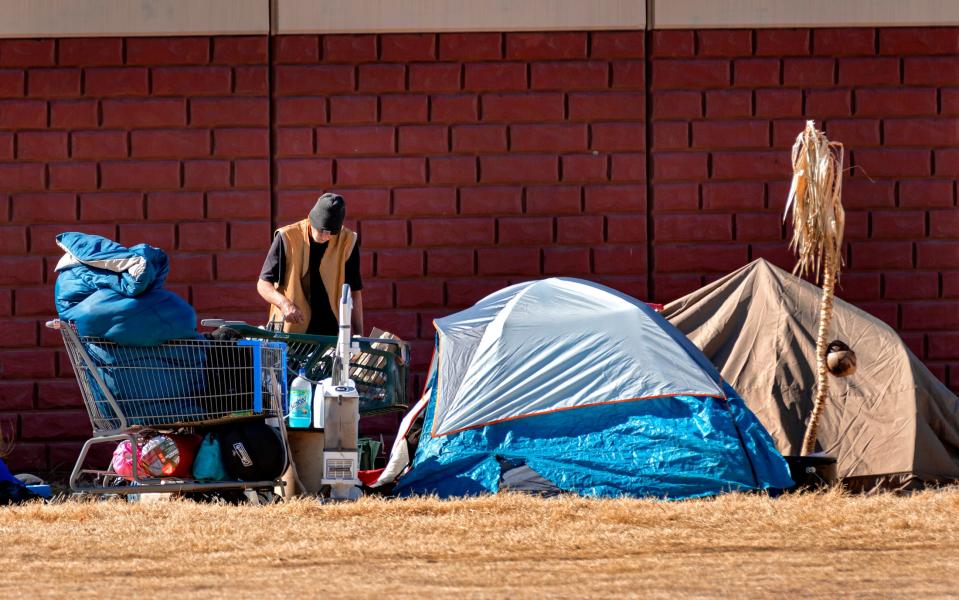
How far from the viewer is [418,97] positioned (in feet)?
31.3

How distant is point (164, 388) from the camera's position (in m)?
6.95

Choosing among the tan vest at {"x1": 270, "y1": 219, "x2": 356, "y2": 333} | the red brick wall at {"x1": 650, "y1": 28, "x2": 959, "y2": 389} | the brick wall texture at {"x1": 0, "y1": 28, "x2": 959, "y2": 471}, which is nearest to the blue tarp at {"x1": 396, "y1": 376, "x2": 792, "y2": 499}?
the tan vest at {"x1": 270, "y1": 219, "x2": 356, "y2": 333}

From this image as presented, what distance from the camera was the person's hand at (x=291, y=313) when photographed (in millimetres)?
7668

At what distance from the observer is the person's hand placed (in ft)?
25.2

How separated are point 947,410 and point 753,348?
115 centimetres

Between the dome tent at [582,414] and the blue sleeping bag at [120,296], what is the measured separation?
1449 millimetres

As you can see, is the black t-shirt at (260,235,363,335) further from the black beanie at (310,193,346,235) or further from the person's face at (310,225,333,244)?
A: the black beanie at (310,193,346,235)

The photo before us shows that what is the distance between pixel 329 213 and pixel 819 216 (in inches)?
105

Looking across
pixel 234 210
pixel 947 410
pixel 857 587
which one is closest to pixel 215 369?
pixel 234 210

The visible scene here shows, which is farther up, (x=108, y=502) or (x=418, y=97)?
(x=418, y=97)

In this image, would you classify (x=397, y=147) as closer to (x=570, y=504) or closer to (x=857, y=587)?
(x=570, y=504)

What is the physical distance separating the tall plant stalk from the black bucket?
0.30 m

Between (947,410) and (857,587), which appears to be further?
(947,410)

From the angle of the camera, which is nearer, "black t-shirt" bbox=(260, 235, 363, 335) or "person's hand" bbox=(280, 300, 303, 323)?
"person's hand" bbox=(280, 300, 303, 323)
